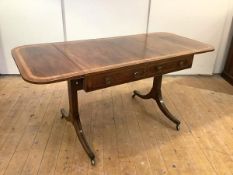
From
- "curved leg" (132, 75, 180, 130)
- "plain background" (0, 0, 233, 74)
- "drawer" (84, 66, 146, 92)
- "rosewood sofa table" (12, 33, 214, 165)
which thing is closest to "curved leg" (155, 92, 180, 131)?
"curved leg" (132, 75, 180, 130)

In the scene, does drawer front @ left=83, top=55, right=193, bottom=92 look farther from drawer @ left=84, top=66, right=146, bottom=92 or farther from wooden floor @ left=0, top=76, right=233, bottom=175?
wooden floor @ left=0, top=76, right=233, bottom=175

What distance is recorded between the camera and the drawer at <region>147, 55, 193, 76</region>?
60.0 inches

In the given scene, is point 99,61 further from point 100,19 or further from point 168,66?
point 100,19

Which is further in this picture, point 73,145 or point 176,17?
point 176,17

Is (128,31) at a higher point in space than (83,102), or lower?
higher

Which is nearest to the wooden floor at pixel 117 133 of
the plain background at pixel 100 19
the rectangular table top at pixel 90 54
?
the plain background at pixel 100 19

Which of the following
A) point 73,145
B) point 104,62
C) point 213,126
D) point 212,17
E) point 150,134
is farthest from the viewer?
point 212,17

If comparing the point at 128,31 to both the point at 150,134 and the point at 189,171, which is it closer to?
the point at 150,134

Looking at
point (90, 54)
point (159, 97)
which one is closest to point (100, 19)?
point (159, 97)

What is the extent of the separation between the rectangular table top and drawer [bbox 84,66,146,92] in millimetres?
67

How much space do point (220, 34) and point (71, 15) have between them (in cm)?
191

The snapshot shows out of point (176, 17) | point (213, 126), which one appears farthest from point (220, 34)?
point (213, 126)

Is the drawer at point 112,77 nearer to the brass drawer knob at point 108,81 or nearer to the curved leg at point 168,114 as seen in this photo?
the brass drawer knob at point 108,81

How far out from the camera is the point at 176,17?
Answer: 109 inches
